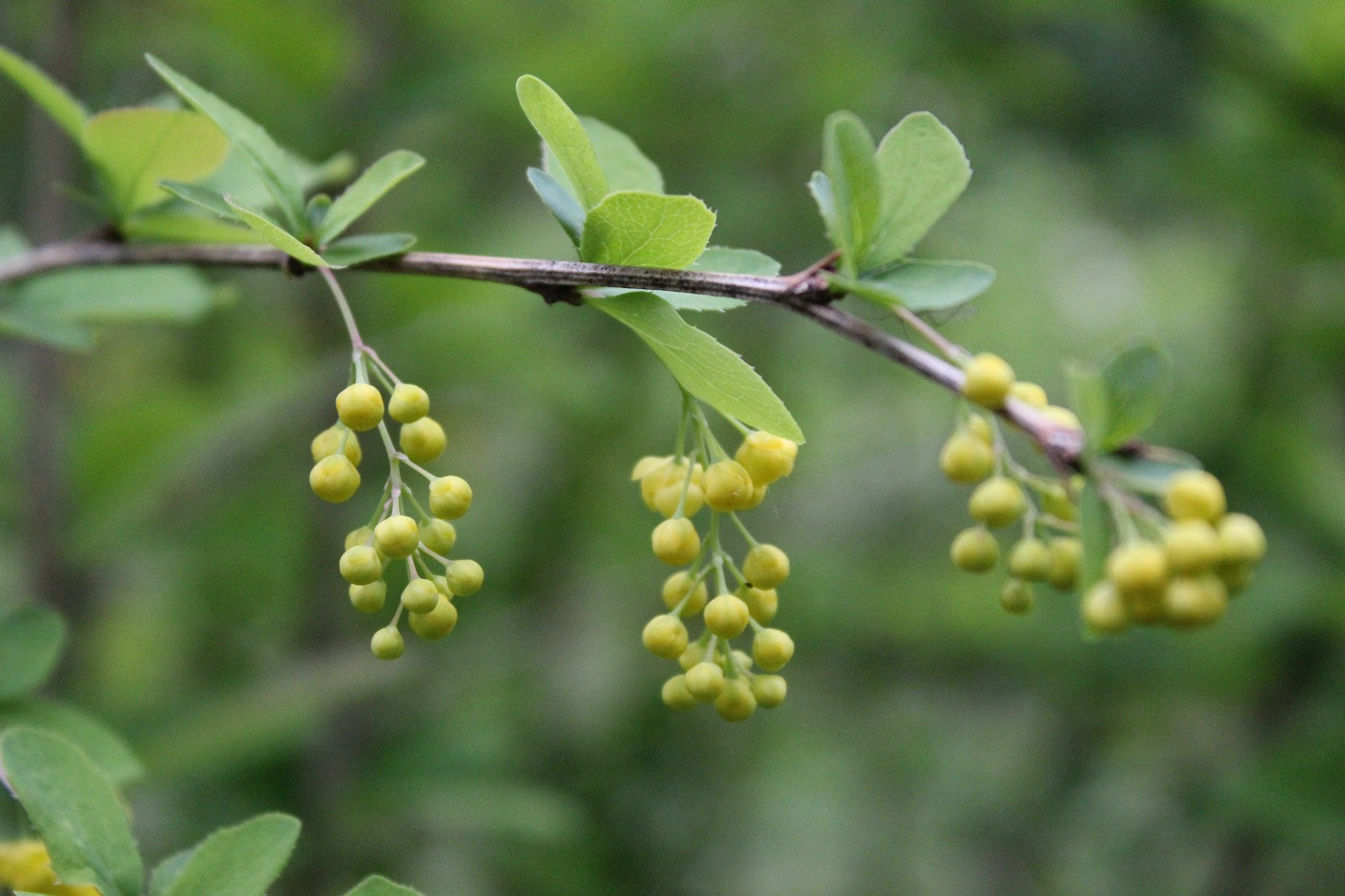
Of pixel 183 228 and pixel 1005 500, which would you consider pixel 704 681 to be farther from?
pixel 183 228

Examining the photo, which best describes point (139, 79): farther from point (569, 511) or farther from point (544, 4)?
point (569, 511)

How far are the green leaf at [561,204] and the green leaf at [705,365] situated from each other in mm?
67

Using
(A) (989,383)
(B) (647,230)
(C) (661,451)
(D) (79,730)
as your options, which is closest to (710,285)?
(B) (647,230)

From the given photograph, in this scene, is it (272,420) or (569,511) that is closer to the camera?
(272,420)

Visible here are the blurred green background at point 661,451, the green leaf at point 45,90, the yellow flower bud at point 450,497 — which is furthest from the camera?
the blurred green background at point 661,451

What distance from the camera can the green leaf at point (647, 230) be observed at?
2.15 ft

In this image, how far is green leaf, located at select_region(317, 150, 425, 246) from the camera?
738 mm

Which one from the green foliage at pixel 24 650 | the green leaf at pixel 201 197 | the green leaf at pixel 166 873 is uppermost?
the green leaf at pixel 201 197

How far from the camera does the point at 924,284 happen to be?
0.69 metres

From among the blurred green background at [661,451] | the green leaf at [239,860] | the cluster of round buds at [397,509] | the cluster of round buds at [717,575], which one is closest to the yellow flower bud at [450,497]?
the cluster of round buds at [397,509]

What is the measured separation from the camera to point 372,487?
8.57 feet

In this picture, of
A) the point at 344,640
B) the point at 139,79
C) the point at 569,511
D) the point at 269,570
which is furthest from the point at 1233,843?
the point at 139,79

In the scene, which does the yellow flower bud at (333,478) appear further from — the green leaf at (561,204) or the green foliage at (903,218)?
the green foliage at (903,218)

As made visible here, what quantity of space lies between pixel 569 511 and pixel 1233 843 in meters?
1.72
